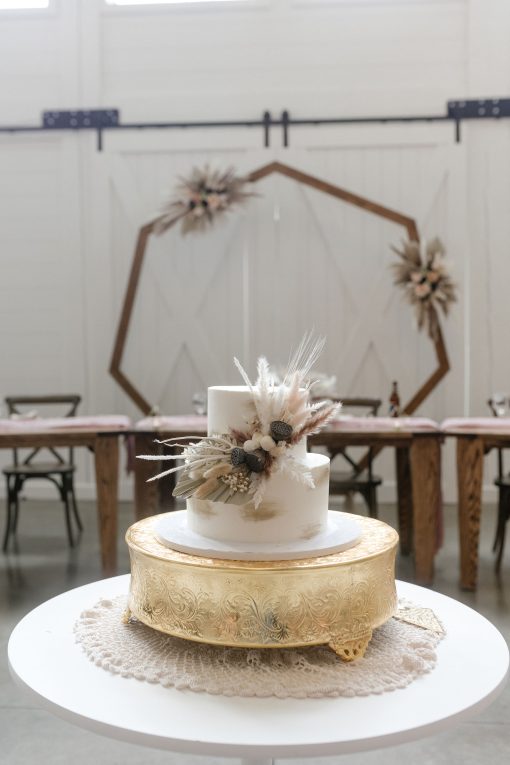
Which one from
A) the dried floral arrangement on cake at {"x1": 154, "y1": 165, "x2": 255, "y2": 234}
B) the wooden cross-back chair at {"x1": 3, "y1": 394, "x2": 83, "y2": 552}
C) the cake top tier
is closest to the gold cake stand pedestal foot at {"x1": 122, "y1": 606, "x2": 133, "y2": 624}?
the cake top tier

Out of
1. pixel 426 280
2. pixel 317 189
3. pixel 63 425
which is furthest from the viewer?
pixel 317 189

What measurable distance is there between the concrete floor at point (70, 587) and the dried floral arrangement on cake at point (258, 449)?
49.8 inches

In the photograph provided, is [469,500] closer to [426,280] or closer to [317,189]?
[426,280]

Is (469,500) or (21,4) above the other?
(21,4)

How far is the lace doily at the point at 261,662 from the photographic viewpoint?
130cm

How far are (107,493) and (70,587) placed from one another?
470 mm

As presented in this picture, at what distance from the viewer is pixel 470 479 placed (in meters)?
3.79

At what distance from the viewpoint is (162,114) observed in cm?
604

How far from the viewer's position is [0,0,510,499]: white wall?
5.86 metres

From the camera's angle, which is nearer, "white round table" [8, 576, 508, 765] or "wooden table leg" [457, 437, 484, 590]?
"white round table" [8, 576, 508, 765]

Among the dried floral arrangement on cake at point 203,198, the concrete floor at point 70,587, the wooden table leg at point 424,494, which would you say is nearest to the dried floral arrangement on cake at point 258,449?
the concrete floor at point 70,587

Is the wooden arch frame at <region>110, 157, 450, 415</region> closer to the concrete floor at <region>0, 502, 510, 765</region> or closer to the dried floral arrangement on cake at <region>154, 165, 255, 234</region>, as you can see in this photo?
the dried floral arrangement on cake at <region>154, 165, 255, 234</region>

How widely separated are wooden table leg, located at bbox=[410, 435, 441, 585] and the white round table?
2355mm

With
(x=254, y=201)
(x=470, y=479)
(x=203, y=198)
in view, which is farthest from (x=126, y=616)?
(x=254, y=201)
